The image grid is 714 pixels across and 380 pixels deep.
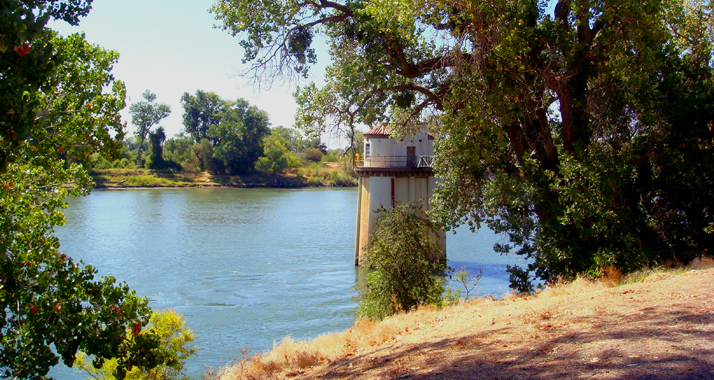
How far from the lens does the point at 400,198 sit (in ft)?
96.3

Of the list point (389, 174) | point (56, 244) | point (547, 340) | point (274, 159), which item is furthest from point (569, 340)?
point (274, 159)

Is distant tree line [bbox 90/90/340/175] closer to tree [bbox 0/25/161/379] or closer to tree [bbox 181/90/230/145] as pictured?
tree [bbox 181/90/230/145]

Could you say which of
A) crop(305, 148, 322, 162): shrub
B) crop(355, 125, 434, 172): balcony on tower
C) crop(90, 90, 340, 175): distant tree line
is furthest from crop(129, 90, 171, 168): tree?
crop(355, 125, 434, 172): balcony on tower

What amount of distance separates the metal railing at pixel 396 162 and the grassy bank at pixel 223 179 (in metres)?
63.3

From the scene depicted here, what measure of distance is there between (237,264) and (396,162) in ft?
32.4

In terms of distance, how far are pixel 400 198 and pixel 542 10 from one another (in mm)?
16313

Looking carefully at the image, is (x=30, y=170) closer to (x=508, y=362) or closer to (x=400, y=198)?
(x=508, y=362)

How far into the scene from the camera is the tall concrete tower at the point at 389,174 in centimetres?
2906

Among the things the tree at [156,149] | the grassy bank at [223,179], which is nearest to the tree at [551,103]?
the grassy bank at [223,179]

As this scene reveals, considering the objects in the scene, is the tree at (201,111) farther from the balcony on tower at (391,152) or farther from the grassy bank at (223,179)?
the balcony on tower at (391,152)

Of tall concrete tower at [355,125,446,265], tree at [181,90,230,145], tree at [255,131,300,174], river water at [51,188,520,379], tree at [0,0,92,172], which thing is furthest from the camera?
tree at [181,90,230,145]

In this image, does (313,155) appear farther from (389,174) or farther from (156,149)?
(389,174)

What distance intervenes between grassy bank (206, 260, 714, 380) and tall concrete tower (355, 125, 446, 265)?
16812 mm

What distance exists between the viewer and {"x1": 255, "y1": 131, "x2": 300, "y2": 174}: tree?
10025cm
